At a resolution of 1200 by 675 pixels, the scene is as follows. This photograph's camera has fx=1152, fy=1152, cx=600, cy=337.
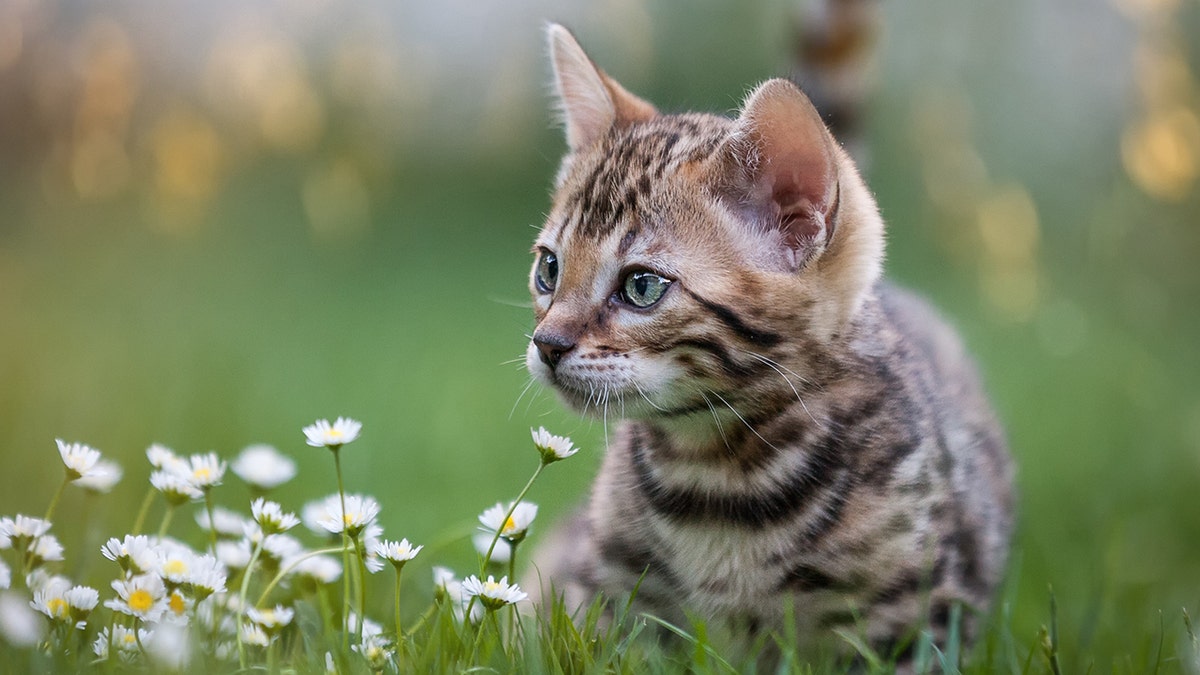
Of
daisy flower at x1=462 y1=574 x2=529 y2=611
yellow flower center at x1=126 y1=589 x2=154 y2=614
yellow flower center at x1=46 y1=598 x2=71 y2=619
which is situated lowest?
daisy flower at x1=462 y1=574 x2=529 y2=611

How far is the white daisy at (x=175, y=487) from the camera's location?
201 centimetres

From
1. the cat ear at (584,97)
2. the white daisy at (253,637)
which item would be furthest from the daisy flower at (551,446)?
the cat ear at (584,97)

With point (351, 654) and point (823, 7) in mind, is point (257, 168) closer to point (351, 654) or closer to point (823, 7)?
point (823, 7)

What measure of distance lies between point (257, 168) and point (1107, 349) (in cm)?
512

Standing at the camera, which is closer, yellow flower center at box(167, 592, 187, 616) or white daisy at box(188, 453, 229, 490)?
yellow flower center at box(167, 592, 187, 616)

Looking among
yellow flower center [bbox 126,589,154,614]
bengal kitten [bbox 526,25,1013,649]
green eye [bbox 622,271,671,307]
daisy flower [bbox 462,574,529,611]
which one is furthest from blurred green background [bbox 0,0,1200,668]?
yellow flower center [bbox 126,589,154,614]

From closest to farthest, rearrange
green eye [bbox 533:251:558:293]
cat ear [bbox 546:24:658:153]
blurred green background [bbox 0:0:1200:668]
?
green eye [bbox 533:251:558:293], cat ear [bbox 546:24:658:153], blurred green background [bbox 0:0:1200:668]

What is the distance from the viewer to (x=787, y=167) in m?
2.26

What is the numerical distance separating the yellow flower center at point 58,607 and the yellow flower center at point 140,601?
0.32ft

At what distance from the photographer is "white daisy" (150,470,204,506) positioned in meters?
2.01

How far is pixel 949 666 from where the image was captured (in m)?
1.99

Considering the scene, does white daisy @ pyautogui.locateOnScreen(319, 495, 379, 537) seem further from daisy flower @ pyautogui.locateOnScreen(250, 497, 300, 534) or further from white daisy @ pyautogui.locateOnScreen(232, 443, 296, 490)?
white daisy @ pyautogui.locateOnScreen(232, 443, 296, 490)

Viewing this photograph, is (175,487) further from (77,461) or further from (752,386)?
(752,386)

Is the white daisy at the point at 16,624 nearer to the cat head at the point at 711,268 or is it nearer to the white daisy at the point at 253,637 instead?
the white daisy at the point at 253,637
